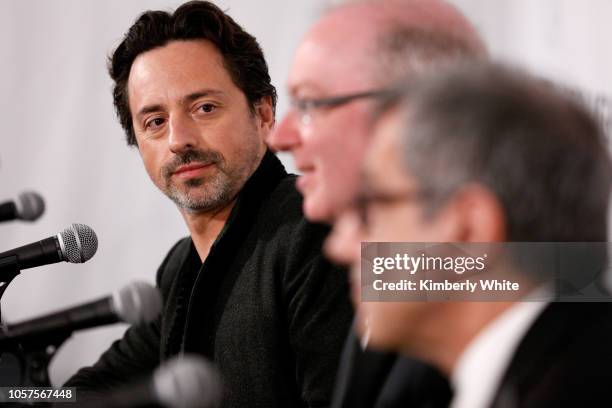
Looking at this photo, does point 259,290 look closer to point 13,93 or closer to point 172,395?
point 172,395

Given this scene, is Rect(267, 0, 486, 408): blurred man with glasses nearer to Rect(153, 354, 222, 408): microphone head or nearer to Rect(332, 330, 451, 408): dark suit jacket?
Rect(332, 330, 451, 408): dark suit jacket

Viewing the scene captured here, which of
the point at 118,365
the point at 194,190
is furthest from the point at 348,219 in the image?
the point at 118,365

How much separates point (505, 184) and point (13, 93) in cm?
217

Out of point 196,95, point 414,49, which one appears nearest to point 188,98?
point 196,95

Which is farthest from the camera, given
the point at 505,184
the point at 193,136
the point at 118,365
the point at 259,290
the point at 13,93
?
the point at 13,93

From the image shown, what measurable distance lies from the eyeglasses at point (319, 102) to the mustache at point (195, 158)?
25.2 inches

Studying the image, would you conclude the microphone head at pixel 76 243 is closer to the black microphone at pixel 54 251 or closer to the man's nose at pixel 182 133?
the black microphone at pixel 54 251

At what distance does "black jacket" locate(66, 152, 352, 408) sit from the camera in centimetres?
141

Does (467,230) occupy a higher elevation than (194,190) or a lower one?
lower

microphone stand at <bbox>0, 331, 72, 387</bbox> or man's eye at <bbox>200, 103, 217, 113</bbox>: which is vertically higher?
man's eye at <bbox>200, 103, 217, 113</bbox>

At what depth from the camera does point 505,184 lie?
2.35 ft

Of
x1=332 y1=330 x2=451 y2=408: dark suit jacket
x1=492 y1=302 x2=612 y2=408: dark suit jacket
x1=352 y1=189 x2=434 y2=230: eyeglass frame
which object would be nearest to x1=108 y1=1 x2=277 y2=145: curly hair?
x1=332 y1=330 x2=451 y2=408: dark suit jacket

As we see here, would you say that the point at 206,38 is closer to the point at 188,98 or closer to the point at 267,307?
the point at 188,98

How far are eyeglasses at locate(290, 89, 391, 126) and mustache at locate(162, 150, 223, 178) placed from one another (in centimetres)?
64
